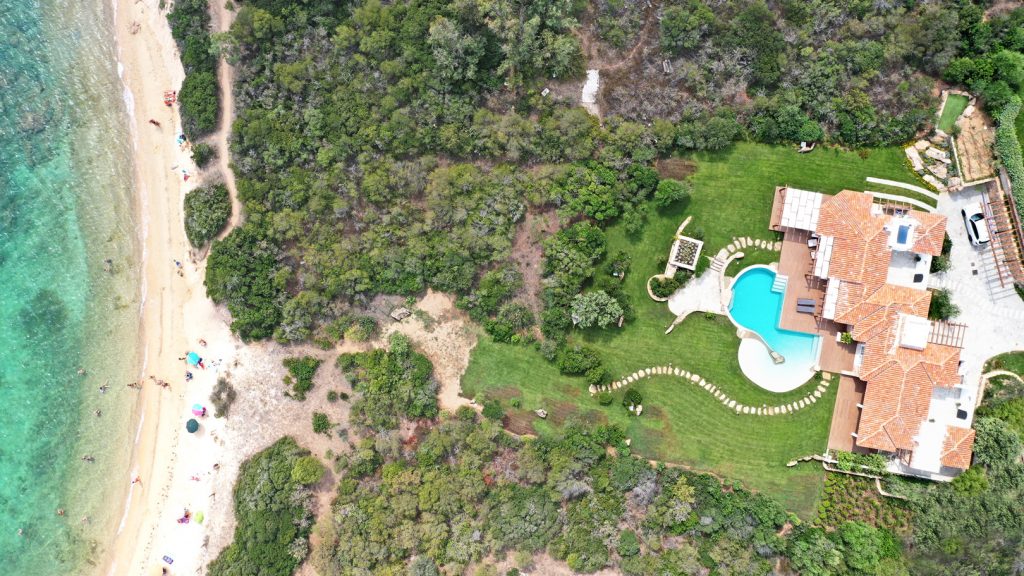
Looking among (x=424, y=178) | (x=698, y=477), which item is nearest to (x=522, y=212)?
(x=424, y=178)

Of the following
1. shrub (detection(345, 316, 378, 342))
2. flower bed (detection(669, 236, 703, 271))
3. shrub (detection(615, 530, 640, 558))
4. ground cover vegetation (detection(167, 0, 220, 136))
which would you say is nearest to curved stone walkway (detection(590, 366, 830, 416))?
flower bed (detection(669, 236, 703, 271))

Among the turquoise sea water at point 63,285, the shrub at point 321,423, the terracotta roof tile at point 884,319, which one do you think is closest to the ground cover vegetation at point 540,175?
the shrub at point 321,423

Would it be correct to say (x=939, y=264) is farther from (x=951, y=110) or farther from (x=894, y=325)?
(x=951, y=110)

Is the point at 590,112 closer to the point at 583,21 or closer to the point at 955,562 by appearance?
the point at 583,21

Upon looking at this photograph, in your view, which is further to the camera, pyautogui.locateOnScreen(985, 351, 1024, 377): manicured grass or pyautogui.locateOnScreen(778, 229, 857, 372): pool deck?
pyautogui.locateOnScreen(778, 229, 857, 372): pool deck

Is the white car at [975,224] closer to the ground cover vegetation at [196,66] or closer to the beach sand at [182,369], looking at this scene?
the beach sand at [182,369]

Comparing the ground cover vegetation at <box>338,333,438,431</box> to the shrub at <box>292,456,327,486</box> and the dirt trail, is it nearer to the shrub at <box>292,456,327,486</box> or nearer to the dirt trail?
the shrub at <box>292,456,327,486</box>
